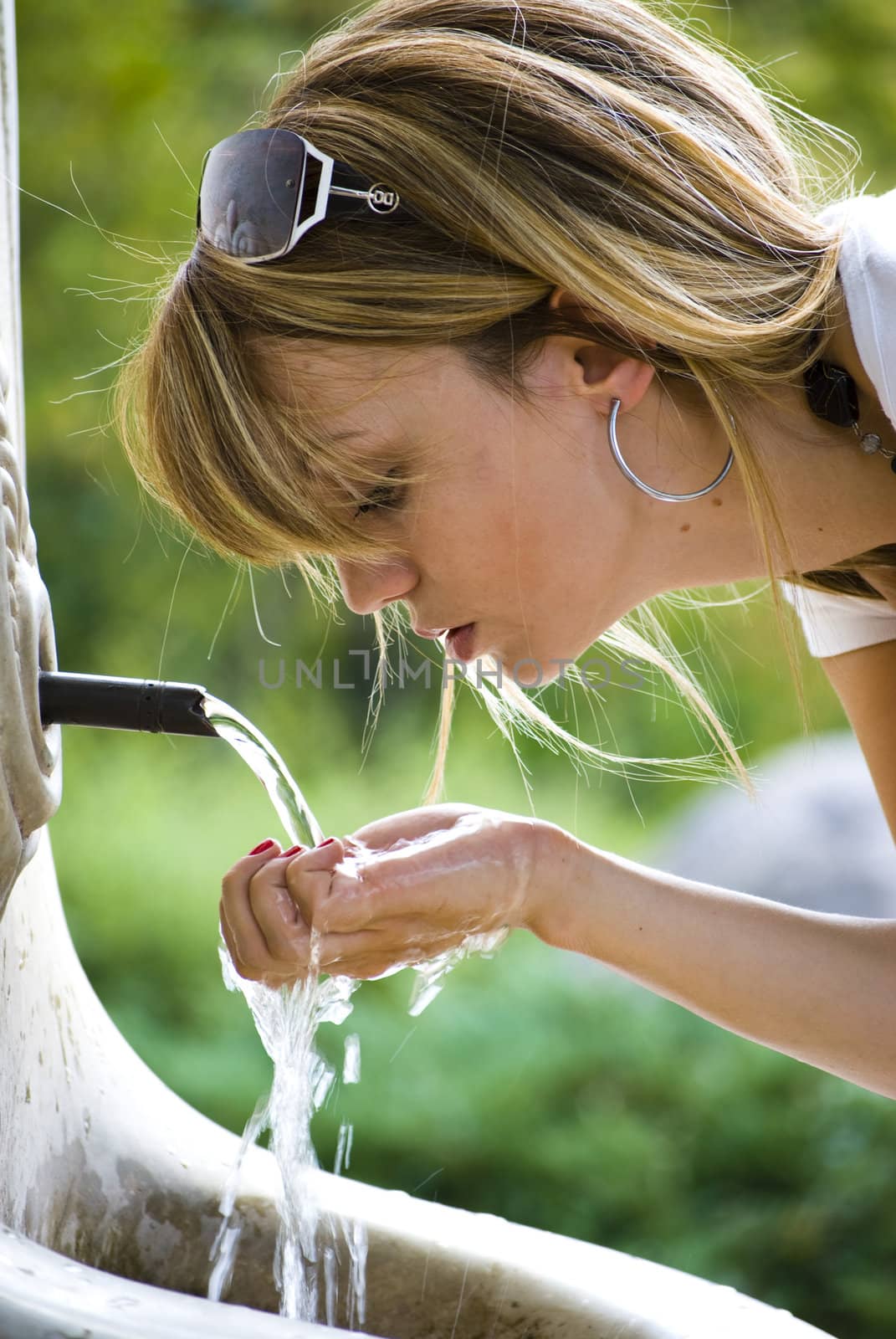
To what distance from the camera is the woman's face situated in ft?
2.92

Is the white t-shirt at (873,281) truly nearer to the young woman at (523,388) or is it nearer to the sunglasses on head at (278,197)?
the young woman at (523,388)

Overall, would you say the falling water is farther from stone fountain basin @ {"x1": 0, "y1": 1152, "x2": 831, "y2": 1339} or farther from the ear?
the ear

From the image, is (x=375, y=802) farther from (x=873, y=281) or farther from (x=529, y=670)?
(x=873, y=281)

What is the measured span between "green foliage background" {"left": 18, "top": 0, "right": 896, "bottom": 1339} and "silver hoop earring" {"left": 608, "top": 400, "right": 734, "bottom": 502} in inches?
12.3

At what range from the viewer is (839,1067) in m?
0.99

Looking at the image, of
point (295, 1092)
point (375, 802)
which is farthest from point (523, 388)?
point (375, 802)

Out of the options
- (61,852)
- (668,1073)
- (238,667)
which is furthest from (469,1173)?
(238,667)

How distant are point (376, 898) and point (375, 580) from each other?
226 mm

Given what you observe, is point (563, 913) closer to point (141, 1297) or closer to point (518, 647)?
point (518, 647)

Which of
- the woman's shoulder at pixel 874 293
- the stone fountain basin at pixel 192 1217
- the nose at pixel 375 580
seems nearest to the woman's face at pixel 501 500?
the nose at pixel 375 580

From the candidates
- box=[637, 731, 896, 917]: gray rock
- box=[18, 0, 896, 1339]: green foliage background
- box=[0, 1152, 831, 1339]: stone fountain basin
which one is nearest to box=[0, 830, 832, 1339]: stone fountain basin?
box=[0, 1152, 831, 1339]: stone fountain basin

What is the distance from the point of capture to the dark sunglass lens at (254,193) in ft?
2.90

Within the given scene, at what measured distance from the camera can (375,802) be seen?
342cm

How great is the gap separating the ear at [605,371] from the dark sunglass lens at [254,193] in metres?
0.18
